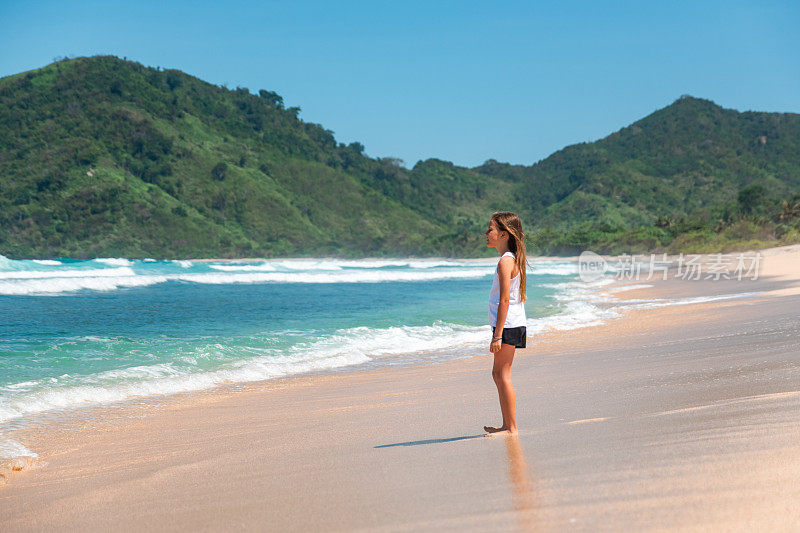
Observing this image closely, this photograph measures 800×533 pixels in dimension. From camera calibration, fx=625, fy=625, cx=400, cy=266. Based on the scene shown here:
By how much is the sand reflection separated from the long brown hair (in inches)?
43.3

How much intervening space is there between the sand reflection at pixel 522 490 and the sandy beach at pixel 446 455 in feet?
0.04

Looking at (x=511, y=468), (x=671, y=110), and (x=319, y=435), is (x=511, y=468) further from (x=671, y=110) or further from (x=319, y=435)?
(x=671, y=110)

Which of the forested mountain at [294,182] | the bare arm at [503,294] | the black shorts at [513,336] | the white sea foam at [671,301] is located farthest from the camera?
the forested mountain at [294,182]

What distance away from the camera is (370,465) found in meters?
3.55

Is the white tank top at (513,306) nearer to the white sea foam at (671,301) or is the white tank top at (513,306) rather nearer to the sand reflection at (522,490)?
the sand reflection at (522,490)

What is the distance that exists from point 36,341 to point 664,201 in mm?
112155

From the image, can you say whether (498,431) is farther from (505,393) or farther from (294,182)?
(294,182)

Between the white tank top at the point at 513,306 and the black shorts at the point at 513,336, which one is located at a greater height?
the white tank top at the point at 513,306

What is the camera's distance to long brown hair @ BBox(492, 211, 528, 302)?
4.11 m

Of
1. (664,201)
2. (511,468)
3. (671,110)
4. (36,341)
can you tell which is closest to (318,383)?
(511,468)

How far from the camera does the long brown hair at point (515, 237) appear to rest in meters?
4.11

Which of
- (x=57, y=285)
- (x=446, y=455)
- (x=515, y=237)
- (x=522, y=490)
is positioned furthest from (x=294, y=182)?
(x=522, y=490)

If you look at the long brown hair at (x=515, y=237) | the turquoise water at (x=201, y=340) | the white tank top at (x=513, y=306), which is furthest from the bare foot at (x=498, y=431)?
the turquoise water at (x=201, y=340)

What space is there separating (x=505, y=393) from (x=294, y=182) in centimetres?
10295
